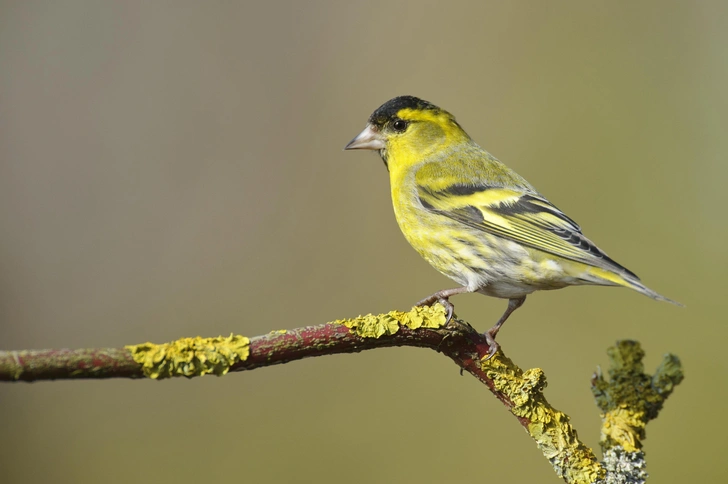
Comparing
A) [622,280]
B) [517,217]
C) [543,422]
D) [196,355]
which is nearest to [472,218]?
[517,217]

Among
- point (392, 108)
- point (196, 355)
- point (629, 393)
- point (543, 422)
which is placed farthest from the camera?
point (392, 108)

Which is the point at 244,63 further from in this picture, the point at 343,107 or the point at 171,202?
the point at 171,202

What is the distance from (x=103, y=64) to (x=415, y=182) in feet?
9.04

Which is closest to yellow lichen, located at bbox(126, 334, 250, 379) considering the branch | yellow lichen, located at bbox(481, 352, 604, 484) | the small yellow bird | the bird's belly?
the branch

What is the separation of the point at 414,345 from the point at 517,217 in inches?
57.3

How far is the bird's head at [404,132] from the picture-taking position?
3.70 meters

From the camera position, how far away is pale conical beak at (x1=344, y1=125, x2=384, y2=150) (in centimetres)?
370

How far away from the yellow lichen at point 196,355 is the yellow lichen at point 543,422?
0.80 meters

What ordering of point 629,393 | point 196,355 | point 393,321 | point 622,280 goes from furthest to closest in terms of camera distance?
point 622,280, point 629,393, point 393,321, point 196,355

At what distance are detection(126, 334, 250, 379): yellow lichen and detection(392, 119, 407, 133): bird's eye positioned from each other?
2443 mm

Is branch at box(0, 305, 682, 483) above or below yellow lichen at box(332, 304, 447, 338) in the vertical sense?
below

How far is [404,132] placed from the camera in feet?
12.3

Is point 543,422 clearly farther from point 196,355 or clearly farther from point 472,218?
point 472,218

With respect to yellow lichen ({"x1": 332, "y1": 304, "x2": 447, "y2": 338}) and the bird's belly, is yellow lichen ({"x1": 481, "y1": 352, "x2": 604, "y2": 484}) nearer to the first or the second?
yellow lichen ({"x1": 332, "y1": 304, "x2": 447, "y2": 338})
